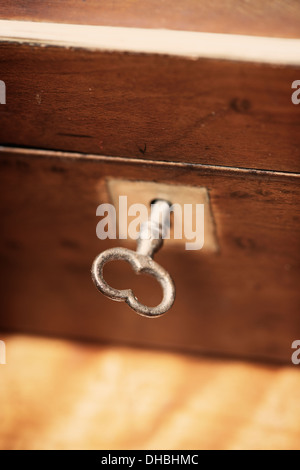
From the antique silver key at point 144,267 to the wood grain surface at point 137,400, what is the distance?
32cm

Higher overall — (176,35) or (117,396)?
(176,35)

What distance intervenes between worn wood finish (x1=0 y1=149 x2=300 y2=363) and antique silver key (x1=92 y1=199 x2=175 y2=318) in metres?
0.05

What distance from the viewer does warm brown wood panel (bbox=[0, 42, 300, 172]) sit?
14.9 inches

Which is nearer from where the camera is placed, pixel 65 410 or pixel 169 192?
pixel 169 192

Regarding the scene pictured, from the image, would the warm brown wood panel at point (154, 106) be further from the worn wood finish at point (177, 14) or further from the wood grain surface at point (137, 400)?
the wood grain surface at point (137, 400)

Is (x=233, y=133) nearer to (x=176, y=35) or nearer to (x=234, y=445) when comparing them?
(x=176, y=35)

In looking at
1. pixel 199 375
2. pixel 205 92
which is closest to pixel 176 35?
pixel 205 92

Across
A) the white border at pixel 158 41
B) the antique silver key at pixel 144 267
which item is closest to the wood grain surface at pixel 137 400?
the antique silver key at pixel 144 267

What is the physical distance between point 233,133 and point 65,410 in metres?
0.52

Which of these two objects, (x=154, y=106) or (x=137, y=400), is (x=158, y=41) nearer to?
(x=154, y=106)

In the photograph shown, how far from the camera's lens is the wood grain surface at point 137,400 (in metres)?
0.69

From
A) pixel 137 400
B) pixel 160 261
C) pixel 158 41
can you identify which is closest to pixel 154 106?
pixel 158 41

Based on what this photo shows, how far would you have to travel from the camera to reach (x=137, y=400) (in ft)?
2.40

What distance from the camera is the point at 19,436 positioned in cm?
70
